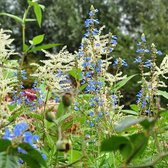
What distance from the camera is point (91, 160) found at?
2.16 metres

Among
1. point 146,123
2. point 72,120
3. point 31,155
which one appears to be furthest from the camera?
point 72,120

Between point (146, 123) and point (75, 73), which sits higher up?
point (146, 123)

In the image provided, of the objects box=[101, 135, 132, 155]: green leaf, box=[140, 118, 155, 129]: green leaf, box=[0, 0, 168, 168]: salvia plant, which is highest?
box=[140, 118, 155, 129]: green leaf

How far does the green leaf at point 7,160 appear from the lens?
3.58ft

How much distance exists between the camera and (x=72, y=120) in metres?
2.26

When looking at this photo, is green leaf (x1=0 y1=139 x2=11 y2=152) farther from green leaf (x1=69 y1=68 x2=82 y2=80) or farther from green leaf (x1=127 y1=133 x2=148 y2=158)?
green leaf (x1=69 y1=68 x2=82 y2=80)

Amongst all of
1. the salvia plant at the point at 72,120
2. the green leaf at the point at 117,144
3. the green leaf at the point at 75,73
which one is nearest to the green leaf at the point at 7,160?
the salvia plant at the point at 72,120

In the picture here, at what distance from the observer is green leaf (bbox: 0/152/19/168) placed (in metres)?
1.09

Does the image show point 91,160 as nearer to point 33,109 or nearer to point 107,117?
point 107,117

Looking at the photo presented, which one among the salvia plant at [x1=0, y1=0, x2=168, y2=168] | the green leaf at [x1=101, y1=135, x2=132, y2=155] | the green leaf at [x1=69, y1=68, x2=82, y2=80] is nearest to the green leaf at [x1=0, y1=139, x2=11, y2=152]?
the salvia plant at [x1=0, y1=0, x2=168, y2=168]

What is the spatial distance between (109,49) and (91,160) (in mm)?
737

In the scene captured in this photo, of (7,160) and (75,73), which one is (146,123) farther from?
(75,73)

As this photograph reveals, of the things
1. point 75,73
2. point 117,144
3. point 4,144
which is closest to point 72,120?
point 75,73

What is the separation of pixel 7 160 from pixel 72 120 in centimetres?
116
